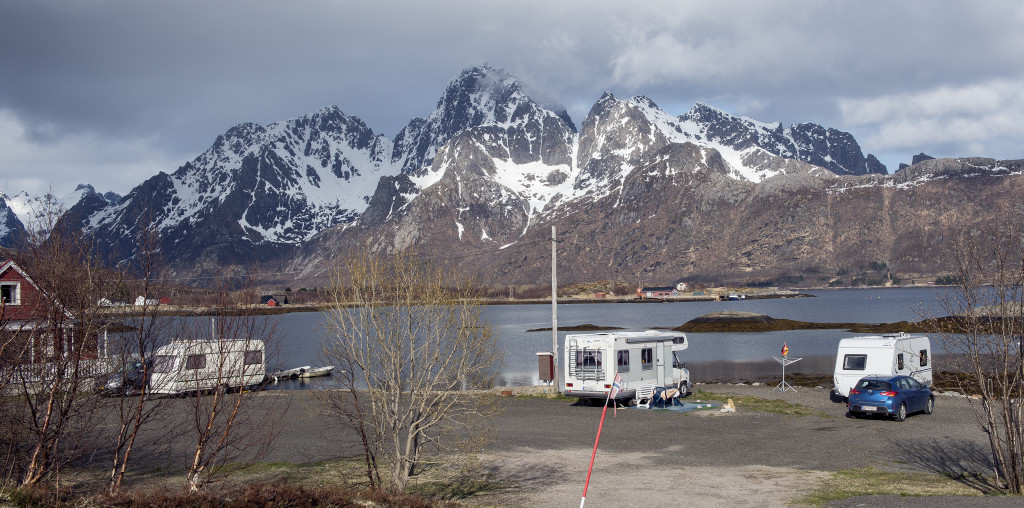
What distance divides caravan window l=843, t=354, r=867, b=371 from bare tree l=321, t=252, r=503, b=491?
21.0m

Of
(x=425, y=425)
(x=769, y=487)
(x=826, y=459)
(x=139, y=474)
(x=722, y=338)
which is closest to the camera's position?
(x=425, y=425)

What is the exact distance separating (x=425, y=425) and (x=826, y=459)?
1103cm

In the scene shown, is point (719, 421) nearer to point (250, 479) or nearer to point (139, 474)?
point (250, 479)

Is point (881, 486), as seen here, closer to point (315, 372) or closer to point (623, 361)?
point (623, 361)

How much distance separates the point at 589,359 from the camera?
101 ft

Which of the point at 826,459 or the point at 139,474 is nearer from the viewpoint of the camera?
the point at 139,474

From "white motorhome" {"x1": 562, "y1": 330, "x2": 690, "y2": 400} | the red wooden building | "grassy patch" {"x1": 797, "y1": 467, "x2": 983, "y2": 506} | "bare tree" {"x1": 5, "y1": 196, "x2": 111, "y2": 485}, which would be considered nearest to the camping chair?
"white motorhome" {"x1": 562, "y1": 330, "x2": 690, "y2": 400}

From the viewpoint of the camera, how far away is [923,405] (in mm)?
27156

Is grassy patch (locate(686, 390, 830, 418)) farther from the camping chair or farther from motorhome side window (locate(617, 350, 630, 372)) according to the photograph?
motorhome side window (locate(617, 350, 630, 372))

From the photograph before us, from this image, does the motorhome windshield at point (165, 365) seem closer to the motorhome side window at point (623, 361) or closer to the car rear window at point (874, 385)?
the motorhome side window at point (623, 361)

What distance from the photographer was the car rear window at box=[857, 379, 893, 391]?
2630 centimetres

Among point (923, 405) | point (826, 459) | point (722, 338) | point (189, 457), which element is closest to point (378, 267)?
point (189, 457)

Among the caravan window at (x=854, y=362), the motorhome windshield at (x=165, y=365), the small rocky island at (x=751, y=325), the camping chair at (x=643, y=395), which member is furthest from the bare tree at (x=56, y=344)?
the small rocky island at (x=751, y=325)

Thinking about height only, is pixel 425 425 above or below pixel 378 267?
below
